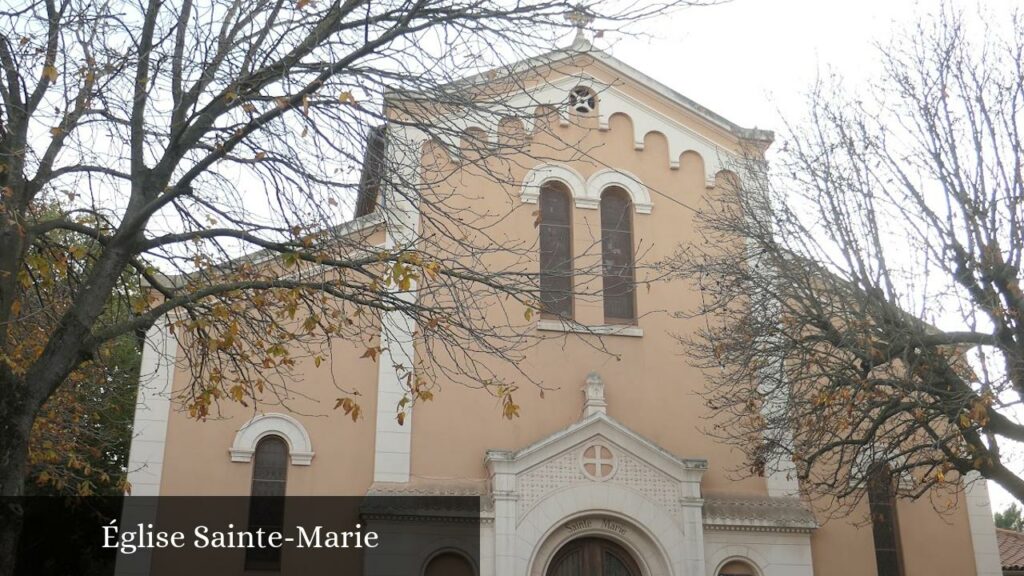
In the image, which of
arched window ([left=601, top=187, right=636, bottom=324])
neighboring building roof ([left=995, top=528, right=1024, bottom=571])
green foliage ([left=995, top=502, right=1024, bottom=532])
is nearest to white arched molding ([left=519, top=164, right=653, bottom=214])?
arched window ([left=601, top=187, right=636, bottom=324])

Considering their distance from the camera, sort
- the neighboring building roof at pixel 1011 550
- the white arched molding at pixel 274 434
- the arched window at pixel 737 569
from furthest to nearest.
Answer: the neighboring building roof at pixel 1011 550 → the arched window at pixel 737 569 → the white arched molding at pixel 274 434

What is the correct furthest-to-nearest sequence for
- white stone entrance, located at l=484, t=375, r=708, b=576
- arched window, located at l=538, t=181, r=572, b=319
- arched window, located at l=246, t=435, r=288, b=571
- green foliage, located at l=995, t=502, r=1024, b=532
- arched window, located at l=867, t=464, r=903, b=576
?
green foliage, located at l=995, t=502, r=1024, b=532
arched window, located at l=538, t=181, r=572, b=319
arched window, located at l=867, t=464, r=903, b=576
white stone entrance, located at l=484, t=375, r=708, b=576
arched window, located at l=246, t=435, r=288, b=571

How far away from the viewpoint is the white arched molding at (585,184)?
14.5 metres

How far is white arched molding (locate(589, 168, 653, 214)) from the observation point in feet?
48.0

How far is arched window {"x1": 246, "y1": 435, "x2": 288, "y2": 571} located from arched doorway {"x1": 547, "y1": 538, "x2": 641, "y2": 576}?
3.53m

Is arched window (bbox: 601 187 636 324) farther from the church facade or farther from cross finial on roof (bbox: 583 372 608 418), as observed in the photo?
cross finial on roof (bbox: 583 372 608 418)

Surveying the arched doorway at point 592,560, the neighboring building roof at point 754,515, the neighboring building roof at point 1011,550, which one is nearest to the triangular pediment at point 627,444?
the neighboring building roof at point 754,515

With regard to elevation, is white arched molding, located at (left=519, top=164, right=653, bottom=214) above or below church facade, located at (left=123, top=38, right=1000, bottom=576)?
above

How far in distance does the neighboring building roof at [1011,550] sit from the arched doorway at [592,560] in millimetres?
8635

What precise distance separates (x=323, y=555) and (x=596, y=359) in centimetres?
450

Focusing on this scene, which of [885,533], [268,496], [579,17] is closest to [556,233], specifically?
[268,496]

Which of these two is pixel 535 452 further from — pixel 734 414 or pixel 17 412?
pixel 17 412

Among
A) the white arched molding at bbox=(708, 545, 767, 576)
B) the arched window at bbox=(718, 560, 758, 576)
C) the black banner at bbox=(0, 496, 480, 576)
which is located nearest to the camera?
the black banner at bbox=(0, 496, 480, 576)

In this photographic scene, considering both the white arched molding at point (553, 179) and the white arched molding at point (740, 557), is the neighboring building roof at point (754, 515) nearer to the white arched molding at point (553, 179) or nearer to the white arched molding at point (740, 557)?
the white arched molding at point (740, 557)
